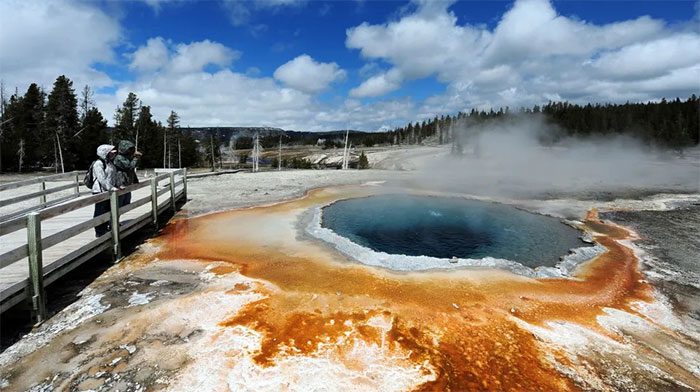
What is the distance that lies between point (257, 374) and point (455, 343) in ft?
7.12

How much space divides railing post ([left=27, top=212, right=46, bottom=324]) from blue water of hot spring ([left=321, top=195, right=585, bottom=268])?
239 inches

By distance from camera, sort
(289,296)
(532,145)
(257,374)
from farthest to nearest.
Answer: (532,145) < (289,296) < (257,374)

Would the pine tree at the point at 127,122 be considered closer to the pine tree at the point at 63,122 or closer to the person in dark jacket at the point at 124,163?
the pine tree at the point at 63,122

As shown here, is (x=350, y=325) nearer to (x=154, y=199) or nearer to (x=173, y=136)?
(x=154, y=199)

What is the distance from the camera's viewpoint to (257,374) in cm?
346

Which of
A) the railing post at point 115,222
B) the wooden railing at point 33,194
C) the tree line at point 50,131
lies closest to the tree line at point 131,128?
the tree line at point 50,131

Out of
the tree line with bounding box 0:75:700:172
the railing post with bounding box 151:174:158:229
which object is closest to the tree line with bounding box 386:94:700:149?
the tree line with bounding box 0:75:700:172

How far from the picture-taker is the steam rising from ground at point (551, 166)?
19.9 metres

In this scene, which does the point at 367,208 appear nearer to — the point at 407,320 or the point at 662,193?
the point at 407,320

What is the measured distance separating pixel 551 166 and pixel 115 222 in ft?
116

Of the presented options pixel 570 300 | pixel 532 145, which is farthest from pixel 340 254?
pixel 532 145

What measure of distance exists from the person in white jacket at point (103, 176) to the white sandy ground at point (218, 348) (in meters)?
1.17

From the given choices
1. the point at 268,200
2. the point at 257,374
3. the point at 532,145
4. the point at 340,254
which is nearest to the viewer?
the point at 257,374

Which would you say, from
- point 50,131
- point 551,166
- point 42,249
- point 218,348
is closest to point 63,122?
point 50,131
